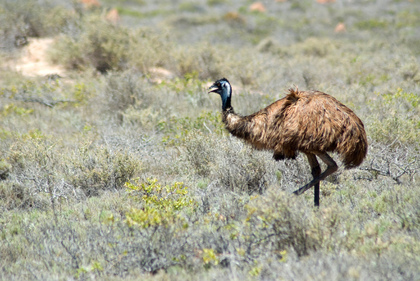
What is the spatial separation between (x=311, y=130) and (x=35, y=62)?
10396 mm

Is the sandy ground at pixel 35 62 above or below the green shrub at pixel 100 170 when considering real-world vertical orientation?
below

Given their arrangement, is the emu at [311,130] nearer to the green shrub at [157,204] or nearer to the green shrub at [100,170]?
the green shrub at [157,204]

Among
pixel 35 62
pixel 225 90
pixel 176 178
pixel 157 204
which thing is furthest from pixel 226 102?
pixel 35 62

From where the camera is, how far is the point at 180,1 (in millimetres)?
42312

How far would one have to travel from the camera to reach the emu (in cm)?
450

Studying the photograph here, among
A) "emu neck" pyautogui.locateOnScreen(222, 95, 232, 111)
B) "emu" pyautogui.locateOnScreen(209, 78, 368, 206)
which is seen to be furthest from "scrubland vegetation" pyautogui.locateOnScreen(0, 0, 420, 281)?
"emu neck" pyautogui.locateOnScreen(222, 95, 232, 111)

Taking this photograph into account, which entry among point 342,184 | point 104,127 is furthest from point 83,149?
point 342,184

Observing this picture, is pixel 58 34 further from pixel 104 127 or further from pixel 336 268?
pixel 336 268

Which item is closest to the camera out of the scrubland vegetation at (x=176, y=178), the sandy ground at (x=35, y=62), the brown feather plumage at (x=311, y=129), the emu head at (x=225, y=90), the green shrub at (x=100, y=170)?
the scrubland vegetation at (x=176, y=178)

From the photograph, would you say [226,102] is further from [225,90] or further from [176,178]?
[176,178]

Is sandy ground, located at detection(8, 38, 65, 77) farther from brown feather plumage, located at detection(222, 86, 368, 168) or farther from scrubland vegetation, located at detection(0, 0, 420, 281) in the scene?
brown feather plumage, located at detection(222, 86, 368, 168)

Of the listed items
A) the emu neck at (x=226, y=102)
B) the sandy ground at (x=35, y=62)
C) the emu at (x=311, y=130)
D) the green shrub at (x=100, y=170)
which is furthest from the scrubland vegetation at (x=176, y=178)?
the emu neck at (x=226, y=102)

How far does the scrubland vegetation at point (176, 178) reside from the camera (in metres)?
3.59

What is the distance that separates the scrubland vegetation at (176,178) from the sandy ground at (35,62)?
0.20 m
